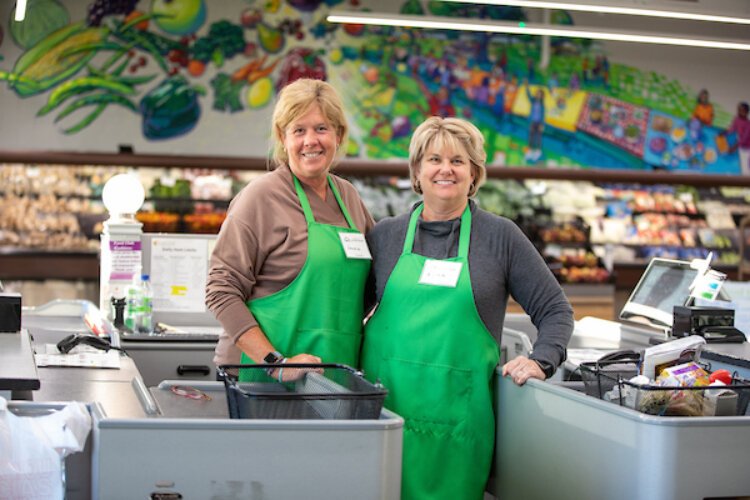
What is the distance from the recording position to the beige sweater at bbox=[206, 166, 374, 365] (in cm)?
300

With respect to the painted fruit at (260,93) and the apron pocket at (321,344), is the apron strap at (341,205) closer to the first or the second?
the apron pocket at (321,344)

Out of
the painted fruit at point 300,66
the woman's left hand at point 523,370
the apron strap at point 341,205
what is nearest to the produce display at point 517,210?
the painted fruit at point 300,66

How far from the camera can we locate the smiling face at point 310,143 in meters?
3.12

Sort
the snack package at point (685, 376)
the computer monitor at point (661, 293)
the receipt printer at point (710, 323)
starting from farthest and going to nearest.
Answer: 1. the computer monitor at point (661, 293)
2. the receipt printer at point (710, 323)
3. the snack package at point (685, 376)

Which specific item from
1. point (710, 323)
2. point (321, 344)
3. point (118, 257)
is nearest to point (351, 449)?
point (321, 344)

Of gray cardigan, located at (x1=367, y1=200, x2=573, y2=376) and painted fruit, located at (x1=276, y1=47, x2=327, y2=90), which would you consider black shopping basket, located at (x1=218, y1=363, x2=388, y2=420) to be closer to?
gray cardigan, located at (x1=367, y1=200, x2=573, y2=376)

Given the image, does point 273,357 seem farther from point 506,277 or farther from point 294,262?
point 506,277

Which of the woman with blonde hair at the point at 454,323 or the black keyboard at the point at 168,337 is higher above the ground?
the woman with blonde hair at the point at 454,323

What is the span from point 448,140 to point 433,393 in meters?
0.75

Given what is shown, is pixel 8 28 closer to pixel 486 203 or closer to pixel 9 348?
pixel 486 203

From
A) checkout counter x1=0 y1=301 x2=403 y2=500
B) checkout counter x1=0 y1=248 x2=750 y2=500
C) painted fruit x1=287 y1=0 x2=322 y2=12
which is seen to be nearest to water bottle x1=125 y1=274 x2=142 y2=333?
checkout counter x1=0 y1=248 x2=750 y2=500

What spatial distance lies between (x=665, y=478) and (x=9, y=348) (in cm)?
189

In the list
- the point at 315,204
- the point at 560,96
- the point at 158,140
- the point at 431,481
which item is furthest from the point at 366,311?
the point at 560,96

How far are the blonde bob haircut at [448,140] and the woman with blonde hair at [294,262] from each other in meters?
0.26
